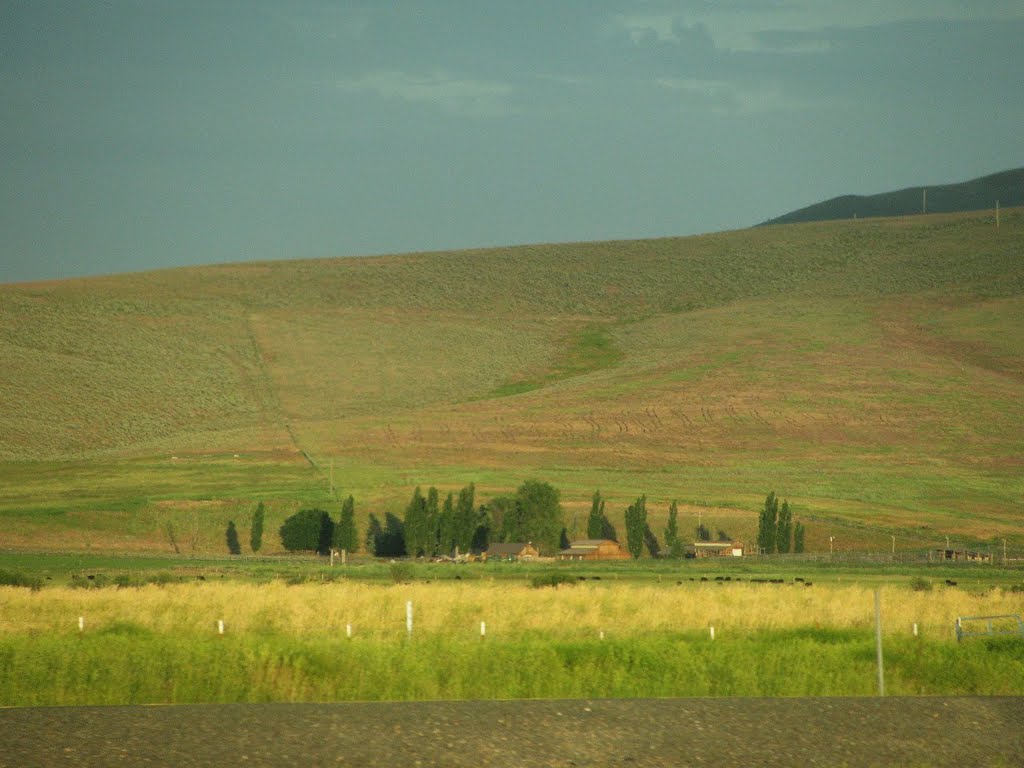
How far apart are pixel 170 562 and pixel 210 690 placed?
50.4 meters

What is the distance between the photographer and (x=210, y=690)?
1919cm

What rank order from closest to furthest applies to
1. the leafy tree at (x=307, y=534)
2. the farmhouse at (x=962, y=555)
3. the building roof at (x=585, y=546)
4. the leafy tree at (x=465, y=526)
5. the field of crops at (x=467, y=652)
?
the field of crops at (x=467, y=652), the farmhouse at (x=962, y=555), the leafy tree at (x=465, y=526), the building roof at (x=585, y=546), the leafy tree at (x=307, y=534)

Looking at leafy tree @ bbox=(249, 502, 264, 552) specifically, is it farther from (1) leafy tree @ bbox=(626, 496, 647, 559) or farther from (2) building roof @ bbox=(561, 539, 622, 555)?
(1) leafy tree @ bbox=(626, 496, 647, 559)

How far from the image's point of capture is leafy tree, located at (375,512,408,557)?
269ft

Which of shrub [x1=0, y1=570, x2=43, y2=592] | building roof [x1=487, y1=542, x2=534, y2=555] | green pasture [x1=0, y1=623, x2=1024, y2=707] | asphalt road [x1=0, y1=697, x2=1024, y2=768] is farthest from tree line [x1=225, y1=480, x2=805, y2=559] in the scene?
asphalt road [x1=0, y1=697, x2=1024, y2=768]

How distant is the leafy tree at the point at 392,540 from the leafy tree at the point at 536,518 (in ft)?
19.8

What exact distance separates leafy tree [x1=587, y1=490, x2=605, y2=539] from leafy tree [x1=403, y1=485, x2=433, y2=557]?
9.88m

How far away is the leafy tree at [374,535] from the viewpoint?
8306 cm

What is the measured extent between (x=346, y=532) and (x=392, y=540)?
16.9ft

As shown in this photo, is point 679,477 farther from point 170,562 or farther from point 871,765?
point 871,765

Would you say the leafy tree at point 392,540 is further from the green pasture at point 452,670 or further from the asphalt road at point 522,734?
the asphalt road at point 522,734

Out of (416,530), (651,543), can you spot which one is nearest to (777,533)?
(651,543)

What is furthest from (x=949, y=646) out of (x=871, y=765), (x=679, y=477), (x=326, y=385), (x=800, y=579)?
(x=326, y=385)

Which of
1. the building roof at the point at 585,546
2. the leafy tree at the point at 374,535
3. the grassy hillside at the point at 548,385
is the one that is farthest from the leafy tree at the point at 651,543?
the leafy tree at the point at 374,535
